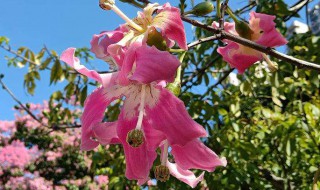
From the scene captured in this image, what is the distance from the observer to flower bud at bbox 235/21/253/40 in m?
0.62

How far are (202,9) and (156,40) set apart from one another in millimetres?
138

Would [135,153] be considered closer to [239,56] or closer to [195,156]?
[195,156]

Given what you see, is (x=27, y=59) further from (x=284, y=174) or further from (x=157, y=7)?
(x=157, y=7)

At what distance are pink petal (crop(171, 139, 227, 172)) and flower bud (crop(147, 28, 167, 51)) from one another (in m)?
0.12

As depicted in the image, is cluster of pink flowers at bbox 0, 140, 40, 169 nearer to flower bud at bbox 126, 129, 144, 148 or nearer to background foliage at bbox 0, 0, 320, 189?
background foliage at bbox 0, 0, 320, 189

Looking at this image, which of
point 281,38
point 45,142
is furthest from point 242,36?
point 45,142

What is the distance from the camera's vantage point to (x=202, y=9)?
1.97 ft

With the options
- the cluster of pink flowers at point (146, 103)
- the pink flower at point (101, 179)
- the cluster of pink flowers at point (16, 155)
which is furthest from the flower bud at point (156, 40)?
the cluster of pink flowers at point (16, 155)

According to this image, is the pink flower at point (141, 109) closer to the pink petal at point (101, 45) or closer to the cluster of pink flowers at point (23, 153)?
the pink petal at point (101, 45)

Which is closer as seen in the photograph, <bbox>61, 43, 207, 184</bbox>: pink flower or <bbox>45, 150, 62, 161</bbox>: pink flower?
<bbox>61, 43, 207, 184</bbox>: pink flower

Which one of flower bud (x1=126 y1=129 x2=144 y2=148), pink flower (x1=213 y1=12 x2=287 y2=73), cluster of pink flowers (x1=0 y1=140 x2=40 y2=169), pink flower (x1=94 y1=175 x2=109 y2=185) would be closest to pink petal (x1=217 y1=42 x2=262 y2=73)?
pink flower (x1=213 y1=12 x2=287 y2=73)

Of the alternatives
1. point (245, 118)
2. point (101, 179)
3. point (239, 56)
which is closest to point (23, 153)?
point (101, 179)

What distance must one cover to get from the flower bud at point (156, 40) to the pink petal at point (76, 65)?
0.08 metres

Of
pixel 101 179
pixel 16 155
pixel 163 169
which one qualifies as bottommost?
pixel 163 169
